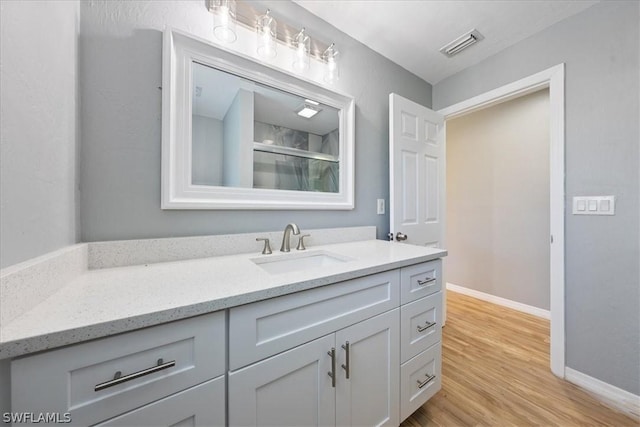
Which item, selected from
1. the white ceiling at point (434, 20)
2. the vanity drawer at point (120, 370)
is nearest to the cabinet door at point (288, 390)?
the vanity drawer at point (120, 370)

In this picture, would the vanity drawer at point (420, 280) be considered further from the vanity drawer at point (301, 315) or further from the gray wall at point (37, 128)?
the gray wall at point (37, 128)

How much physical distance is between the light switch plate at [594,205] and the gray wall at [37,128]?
253cm

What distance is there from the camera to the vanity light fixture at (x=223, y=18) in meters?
1.13

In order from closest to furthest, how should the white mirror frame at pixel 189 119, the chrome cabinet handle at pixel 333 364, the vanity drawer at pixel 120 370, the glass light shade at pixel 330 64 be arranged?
the vanity drawer at pixel 120 370 < the chrome cabinet handle at pixel 333 364 < the white mirror frame at pixel 189 119 < the glass light shade at pixel 330 64

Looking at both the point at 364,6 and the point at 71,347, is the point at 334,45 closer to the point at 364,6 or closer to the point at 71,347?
the point at 364,6

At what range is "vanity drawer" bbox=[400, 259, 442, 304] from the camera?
1.08 m

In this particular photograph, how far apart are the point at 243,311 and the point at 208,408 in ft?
0.82

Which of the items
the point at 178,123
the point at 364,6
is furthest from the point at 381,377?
the point at 364,6

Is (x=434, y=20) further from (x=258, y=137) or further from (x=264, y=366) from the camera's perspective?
(x=264, y=366)

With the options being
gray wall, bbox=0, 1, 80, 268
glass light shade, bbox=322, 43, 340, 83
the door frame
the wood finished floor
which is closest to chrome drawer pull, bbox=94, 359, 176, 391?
gray wall, bbox=0, 1, 80, 268

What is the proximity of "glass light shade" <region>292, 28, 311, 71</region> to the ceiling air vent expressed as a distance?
1.16 metres

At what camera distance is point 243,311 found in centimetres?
65

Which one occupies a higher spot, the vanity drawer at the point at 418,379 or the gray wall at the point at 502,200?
the gray wall at the point at 502,200

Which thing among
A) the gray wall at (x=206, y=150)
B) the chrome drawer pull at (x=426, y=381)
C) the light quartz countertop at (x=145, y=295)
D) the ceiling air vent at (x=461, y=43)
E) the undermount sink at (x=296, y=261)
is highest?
the ceiling air vent at (x=461, y=43)
